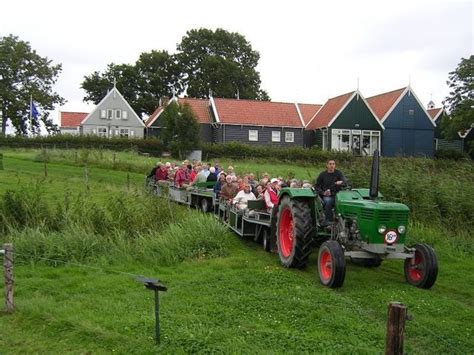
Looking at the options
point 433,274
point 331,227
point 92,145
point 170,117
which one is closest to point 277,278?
point 331,227

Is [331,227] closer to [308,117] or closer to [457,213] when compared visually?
[457,213]

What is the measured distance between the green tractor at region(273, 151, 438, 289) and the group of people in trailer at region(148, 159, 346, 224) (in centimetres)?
26

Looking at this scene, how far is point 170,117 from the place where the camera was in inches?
1277

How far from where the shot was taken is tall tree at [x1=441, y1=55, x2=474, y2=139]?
126 feet

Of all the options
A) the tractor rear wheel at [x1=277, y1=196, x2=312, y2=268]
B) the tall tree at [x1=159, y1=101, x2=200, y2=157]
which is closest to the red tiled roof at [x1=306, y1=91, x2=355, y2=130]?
the tall tree at [x1=159, y1=101, x2=200, y2=157]

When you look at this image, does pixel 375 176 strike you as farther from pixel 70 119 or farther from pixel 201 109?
pixel 70 119

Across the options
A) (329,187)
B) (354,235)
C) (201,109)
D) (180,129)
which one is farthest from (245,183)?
(201,109)

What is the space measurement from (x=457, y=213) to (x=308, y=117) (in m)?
32.1

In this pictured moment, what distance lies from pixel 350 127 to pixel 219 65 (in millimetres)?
26086

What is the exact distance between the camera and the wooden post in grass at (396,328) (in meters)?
3.85

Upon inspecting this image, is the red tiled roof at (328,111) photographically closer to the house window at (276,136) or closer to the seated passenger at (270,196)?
the house window at (276,136)

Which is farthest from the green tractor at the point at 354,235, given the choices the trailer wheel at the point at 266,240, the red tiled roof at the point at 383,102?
the red tiled roof at the point at 383,102

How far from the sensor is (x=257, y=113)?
4212 centimetres

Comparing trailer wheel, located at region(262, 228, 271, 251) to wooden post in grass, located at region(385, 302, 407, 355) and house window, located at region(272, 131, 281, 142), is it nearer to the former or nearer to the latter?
wooden post in grass, located at region(385, 302, 407, 355)
